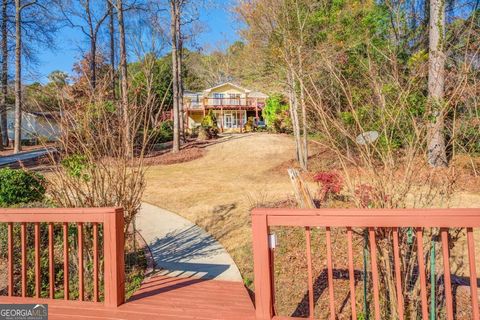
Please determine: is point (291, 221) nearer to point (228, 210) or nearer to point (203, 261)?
point (203, 261)

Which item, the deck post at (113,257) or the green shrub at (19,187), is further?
the green shrub at (19,187)

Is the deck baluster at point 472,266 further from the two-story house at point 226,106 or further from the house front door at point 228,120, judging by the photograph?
the house front door at point 228,120

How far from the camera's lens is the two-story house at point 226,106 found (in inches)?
1304

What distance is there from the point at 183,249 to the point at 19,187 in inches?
120

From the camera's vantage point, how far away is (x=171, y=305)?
10.1ft

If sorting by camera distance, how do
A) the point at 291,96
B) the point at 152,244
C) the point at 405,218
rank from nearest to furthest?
1. the point at 405,218
2. the point at 152,244
3. the point at 291,96

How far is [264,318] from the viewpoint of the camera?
8.48 ft

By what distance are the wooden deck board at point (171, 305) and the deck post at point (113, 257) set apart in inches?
4.6

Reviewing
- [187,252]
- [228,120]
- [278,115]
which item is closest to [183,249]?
[187,252]

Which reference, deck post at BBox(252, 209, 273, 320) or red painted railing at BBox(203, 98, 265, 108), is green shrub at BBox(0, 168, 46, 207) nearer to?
deck post at BBox(252, 209, 273, 320)

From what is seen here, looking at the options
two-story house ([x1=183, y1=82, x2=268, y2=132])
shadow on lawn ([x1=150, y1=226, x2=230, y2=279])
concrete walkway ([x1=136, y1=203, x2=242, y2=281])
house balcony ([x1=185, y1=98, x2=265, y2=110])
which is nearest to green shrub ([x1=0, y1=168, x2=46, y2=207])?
concrete walkway ([x1=136, y1=203, x2=242, y2=281])

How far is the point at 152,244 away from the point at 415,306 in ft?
13.5

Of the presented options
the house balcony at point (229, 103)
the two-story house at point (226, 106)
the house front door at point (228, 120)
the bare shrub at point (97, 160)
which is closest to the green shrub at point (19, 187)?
the bare shrub at point (97, 160)

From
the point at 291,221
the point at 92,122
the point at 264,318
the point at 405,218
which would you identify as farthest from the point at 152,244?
the point at 405,218
